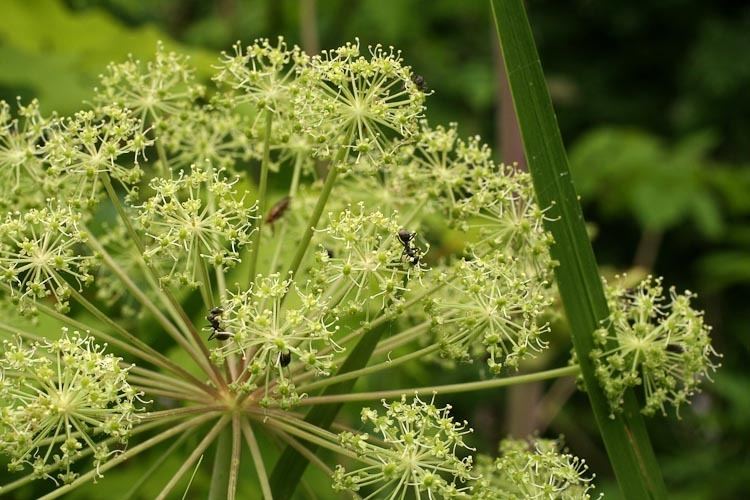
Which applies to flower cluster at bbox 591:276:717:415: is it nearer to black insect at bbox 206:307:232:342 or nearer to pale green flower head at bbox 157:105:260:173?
black insect at bbox 206:307:232:342

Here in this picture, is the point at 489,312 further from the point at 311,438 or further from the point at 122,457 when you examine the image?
Result: the point at 122,457

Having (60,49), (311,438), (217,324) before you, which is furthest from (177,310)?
(60,49)

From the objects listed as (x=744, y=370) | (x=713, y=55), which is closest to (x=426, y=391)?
(x=744, y=370)

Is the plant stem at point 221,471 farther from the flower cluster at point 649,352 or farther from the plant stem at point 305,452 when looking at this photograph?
the flower cluster at point 649,352

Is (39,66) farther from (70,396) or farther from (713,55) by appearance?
(713,55)

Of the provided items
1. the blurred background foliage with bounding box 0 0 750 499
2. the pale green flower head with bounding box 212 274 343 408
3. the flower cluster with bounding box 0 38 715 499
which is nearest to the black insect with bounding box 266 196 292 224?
the flower cluster with bounding box 0 38 715 499

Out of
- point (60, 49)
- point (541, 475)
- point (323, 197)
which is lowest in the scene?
point (541, 475)
